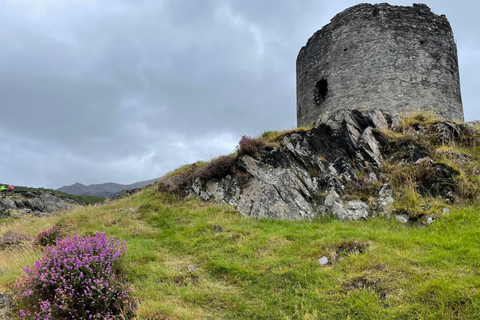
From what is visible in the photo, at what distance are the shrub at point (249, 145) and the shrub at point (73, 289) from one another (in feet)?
25.6

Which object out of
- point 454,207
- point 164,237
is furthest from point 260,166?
point 454,207

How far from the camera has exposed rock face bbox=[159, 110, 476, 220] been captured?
31.5 feet

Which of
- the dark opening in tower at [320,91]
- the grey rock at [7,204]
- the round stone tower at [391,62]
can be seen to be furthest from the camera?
the grey rock at [7,204]

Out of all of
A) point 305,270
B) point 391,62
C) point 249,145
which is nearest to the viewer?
point 305,270

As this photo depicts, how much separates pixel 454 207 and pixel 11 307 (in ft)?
32.7

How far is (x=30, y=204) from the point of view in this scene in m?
22.8

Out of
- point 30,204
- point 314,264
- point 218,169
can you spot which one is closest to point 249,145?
point 218,169

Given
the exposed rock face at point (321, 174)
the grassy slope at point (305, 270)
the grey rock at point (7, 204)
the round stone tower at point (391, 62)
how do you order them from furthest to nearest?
1. the grey rock at point (7, 204)
2. the round stone tower at point (391, 62)
3. the exposed rock face at point (321, 174)
4. the grassy slope at point (305, 270)

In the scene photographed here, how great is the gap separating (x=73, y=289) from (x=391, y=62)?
1603 centimetres

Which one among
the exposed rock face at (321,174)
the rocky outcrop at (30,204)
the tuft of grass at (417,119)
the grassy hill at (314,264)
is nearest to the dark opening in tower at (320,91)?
the exposed rock face at (321,174)

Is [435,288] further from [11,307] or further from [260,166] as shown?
[260,166]

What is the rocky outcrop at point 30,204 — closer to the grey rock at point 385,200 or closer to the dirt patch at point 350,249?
the grey rock at point 385,200

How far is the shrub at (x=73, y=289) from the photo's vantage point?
4637 mm

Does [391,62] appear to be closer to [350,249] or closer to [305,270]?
[350,249]
